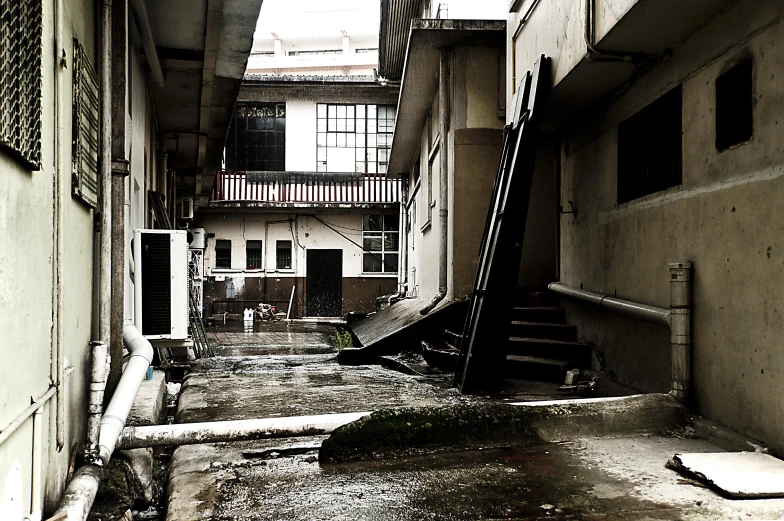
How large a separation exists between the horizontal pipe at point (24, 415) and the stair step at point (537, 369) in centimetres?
471

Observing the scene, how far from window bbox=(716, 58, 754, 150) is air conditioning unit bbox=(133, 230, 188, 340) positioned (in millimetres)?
4651

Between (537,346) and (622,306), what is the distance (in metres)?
1.62

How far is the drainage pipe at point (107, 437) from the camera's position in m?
2.66

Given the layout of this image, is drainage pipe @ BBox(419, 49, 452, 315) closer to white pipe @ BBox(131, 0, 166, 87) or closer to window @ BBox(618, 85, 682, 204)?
window @ BBox(618, 85, 682, 204)

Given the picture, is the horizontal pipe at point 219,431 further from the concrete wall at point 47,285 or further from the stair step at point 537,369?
the stair step at point 537,369

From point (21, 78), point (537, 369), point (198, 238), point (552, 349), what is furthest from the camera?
point (198, 238)

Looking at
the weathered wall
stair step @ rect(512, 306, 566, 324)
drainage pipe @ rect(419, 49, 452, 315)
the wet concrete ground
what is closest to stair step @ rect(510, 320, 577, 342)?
stair step @ rect(512, 306, 566, 324)

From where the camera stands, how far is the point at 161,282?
20.4 feet

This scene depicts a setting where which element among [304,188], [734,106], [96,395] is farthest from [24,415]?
[304,188]

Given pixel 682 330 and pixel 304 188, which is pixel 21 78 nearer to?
pixel 682 330

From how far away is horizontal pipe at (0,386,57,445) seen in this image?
1.91 meters

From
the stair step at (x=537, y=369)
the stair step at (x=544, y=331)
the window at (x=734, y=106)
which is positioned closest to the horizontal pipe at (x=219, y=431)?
the window at (x=734, y=106)

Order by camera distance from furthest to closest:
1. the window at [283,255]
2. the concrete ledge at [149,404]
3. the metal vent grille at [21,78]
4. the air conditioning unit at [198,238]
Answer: the window at [283,255] < the air conditioning unit at [198,238] < the concrete ledge at [149,404] < the metal vent grille at [21,78]

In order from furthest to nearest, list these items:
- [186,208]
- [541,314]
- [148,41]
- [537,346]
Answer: [186,208]
[541,314]
[148,41]
[537,346]
